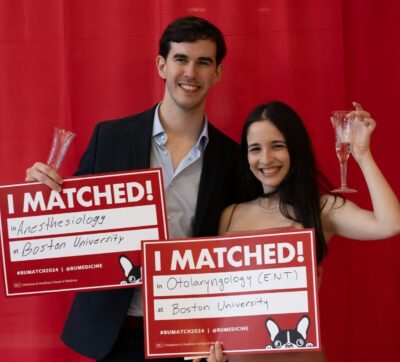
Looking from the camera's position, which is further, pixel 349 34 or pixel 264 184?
pixel 349 34

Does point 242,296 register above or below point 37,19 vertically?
below

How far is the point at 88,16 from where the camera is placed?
2.15 meters

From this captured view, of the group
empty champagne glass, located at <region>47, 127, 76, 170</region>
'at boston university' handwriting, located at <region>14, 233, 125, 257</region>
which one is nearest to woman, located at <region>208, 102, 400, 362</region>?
'at boston university' handwriting, located at <region>14, 233, 125, 257</region>

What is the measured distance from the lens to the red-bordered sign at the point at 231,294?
1554 millimetres

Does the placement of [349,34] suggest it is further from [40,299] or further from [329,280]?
[40,299]

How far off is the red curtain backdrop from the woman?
40 cm

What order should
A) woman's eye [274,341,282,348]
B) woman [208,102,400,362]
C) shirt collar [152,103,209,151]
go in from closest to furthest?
woman's eye [274,341,282,348] < woman [208,102,400,362] < shirt collar [152,103,209,151]

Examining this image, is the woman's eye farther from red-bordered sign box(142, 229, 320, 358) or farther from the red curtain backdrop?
the red curtain backdrop

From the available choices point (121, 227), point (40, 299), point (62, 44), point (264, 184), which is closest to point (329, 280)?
point (264, 184)

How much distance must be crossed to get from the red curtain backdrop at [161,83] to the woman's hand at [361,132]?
0.50 meters

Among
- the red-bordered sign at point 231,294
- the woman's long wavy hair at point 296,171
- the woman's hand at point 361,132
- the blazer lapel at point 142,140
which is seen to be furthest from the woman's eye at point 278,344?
the blazer lapel at point 142,140

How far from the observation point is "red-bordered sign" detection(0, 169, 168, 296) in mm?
1725

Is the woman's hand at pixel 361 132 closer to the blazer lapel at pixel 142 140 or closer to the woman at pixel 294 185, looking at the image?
the woman at pixel 294 185

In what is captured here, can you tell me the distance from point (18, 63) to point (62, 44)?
171 millimetres
